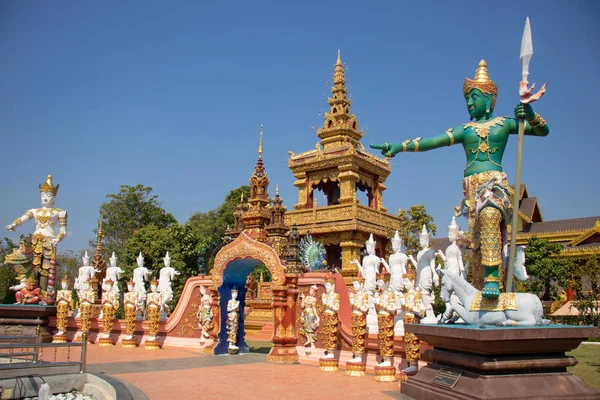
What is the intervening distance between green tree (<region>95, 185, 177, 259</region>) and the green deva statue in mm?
33378

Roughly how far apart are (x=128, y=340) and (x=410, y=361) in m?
9.82

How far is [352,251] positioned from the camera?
29406 millimetres

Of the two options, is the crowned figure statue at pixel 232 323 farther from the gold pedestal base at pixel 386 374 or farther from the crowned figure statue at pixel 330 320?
the gold pedestal base at pixel 386 374

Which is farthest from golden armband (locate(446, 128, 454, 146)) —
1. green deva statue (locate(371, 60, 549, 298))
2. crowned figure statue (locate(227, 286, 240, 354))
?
crowned figure statue (locate(227, 286, 240, 354))

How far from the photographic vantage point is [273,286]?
12.6m

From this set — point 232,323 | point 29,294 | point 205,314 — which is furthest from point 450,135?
point 29,294

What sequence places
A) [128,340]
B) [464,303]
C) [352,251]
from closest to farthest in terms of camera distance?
1. [464,303]
2. [128,340]
3. [352,251]

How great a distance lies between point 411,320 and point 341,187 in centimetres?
2194

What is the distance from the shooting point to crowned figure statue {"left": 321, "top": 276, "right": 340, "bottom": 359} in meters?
11.0

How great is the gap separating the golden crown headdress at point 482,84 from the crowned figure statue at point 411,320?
353 cm

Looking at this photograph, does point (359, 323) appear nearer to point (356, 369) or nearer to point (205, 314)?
Answer: point (356, 369)

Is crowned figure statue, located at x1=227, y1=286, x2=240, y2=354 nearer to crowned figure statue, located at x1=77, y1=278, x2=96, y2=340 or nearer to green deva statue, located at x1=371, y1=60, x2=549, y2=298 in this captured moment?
crowned figure statue, located at x1=77, y1=278, x2=96, y2=340

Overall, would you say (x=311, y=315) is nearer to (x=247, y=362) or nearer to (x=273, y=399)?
(x=247, y=362)

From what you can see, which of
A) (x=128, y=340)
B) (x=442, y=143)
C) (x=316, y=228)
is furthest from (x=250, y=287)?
(x=442, y=143)
